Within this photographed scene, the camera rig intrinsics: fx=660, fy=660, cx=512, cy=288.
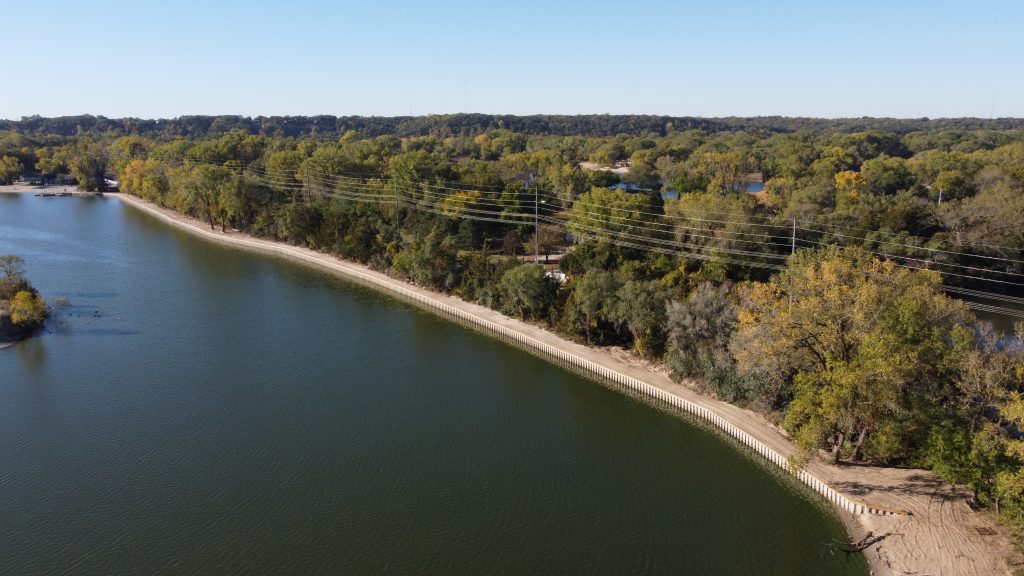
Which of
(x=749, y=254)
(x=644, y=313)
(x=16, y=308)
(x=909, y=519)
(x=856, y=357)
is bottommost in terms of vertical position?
(x=909, y=519)

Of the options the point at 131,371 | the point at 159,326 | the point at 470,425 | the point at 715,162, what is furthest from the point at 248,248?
the point at 715,162

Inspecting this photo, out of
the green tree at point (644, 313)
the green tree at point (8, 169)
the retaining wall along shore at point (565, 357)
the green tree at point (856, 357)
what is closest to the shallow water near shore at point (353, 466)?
the retaining wall along shore at point (565, 357)

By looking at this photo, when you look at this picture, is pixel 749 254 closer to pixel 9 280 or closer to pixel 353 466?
pixel 353 466

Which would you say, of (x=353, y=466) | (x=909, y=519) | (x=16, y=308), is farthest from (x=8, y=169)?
(x=909, y=519)

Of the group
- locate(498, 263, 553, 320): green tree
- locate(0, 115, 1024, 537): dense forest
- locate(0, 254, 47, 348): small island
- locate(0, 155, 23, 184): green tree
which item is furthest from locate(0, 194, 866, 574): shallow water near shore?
locate(0, 155, 23, 184): green tree

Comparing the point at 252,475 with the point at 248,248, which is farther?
the point at 248,248

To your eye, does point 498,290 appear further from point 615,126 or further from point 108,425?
point 615,126
